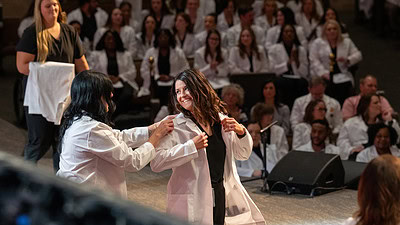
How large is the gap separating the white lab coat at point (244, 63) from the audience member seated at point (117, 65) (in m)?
1.23

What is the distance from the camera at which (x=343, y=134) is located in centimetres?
851

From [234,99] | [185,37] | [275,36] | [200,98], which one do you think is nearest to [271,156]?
[234,99]

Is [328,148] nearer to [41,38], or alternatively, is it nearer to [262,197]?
[262,197]

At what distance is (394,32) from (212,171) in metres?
9.23

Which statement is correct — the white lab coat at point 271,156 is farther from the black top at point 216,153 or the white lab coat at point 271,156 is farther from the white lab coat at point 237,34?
the black top at point 216,153

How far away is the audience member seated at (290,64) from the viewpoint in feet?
32.3

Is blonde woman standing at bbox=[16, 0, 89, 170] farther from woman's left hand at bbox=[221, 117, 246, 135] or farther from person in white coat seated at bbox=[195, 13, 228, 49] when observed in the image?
person in white coat seated at bbox=[195, 13, 228, 49]

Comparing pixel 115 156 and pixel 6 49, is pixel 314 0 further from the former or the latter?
pixel 115 156

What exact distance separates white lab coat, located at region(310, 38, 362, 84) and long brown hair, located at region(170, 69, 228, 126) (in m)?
5.80

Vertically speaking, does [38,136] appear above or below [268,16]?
below

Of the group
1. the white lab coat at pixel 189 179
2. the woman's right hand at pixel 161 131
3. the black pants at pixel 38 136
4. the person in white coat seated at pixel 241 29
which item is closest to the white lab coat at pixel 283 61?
the person in white coat seated at pixel 241 29

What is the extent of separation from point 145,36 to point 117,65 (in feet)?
3.02

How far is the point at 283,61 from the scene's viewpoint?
10.0 metres

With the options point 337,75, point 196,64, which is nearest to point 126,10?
point 196,64
